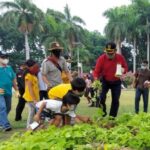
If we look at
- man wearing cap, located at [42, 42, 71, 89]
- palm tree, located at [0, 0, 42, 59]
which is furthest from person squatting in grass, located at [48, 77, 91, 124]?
palm tree, located at [0, 0, 42, 59]

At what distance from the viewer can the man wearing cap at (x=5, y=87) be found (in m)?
8.19

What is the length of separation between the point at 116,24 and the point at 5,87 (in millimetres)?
50850

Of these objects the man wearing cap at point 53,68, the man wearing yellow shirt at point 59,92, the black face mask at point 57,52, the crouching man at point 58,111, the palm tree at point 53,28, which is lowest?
the crouching man at point 58,111

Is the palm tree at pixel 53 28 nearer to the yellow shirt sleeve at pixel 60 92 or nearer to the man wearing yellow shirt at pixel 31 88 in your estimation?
the man wearing yellow shirt at pixel 31 88

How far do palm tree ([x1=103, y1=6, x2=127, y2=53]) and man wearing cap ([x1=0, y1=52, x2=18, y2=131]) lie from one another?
5034 cm

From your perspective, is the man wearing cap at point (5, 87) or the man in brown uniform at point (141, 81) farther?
the man in brown uniform at point (141, 81)

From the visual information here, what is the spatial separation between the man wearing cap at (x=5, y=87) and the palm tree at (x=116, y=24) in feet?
165

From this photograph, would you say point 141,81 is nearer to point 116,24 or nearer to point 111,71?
point 111,71

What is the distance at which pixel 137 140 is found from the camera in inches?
145

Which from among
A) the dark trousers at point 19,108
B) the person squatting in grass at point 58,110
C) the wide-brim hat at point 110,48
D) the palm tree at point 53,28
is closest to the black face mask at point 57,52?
the wide-brim hat at point 110,48

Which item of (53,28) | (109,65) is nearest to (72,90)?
(109,65)

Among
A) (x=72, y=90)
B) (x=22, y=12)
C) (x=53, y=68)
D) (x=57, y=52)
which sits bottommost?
(x=72, y=90)

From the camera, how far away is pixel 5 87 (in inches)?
332

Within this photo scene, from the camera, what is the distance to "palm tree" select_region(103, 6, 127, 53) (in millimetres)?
58594
